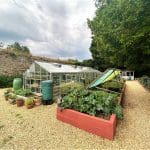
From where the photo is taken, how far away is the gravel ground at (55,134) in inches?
197

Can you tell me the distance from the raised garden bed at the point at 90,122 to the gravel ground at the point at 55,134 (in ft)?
0.56

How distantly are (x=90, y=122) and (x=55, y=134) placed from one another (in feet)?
4.07

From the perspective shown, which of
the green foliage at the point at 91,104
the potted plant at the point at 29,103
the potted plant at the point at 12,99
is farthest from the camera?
the potted plant at the point at 12,99

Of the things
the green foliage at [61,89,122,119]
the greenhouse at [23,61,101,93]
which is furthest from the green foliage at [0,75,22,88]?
the green foliage at [61,89,122,119]

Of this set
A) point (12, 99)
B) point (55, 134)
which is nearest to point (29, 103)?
point (12, 99)

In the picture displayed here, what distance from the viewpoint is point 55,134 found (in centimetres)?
570

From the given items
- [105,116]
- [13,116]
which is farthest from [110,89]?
[13,116]

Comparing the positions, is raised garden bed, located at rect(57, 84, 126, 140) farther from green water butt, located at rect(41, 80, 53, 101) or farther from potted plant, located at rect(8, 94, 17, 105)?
potted plant, located at rect(8, 94, 17, 105)

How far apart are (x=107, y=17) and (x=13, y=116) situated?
6.51m

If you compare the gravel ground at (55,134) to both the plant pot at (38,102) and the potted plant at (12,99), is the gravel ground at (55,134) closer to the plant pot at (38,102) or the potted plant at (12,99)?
the plant pot at (38,102)

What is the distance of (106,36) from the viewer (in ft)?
32.6

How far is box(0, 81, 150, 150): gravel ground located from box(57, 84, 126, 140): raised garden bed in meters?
0.17

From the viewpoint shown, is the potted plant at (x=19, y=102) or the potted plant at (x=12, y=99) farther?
the potted plant at (x=12, y=99)

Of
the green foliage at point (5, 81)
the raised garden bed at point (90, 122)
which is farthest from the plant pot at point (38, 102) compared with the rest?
the green foliage at point (5, 81)
